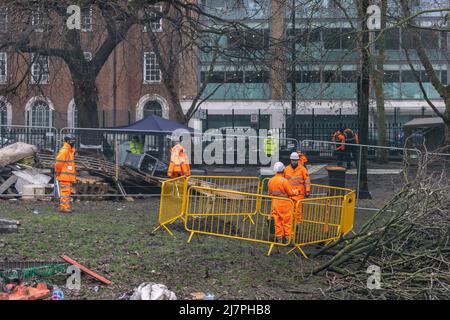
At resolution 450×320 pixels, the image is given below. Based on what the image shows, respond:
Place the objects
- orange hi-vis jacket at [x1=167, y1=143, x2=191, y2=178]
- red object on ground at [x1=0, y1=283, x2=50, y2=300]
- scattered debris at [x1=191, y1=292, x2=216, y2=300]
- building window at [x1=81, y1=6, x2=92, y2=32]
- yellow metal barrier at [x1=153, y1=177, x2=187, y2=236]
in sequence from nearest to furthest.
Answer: red object on ground at [x1=0, y1=283, x2=50, y2=300]
scattered debris at [x1=191, y1=292, x2=216, y2=300]
yellow metal barrier at [x1=153, y1=177, x2=187, y2=236]
orange hi-vis jacket at [x1=167, y1=143, x2=191, y2=178]
building window at [x1=81, y1=6, x2=92, y2=32]

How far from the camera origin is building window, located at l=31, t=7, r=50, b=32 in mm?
15961

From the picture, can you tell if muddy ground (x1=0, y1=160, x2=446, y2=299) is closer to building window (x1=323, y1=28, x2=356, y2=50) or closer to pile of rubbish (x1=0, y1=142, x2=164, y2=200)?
pile of rubbish (x1=0, y1=142, x2=164, y2=200)

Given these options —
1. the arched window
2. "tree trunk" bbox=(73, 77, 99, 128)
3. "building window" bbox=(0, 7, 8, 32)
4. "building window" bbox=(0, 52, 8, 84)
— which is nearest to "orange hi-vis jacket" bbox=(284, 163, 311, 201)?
"building window" bbox=(0, 7, 8, 32)

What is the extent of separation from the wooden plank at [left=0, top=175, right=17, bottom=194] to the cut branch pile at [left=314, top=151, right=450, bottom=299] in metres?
9.36

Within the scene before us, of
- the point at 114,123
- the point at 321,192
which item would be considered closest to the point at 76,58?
the point at 321,192

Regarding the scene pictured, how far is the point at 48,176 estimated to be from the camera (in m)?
15.9

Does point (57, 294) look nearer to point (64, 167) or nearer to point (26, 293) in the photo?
point (26, 293)

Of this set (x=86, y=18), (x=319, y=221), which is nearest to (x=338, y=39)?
(x=86, y=18)

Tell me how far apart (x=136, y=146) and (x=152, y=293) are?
10.3 metres

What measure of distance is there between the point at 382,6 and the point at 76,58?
8.63 metres

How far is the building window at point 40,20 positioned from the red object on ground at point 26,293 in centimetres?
997

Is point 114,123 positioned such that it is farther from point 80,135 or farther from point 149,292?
point 149,292

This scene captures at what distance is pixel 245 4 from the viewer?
68.0ft
